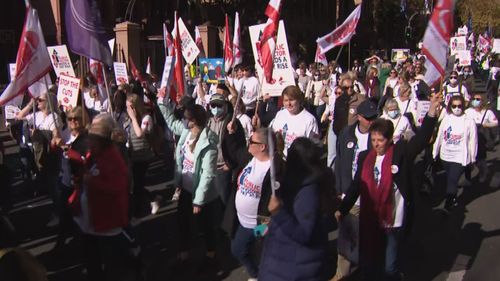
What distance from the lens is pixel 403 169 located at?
433 cm

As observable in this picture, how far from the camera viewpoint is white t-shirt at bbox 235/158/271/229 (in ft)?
14.2

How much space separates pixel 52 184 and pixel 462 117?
5.25m

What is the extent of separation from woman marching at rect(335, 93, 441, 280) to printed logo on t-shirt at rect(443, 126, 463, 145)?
3112mm

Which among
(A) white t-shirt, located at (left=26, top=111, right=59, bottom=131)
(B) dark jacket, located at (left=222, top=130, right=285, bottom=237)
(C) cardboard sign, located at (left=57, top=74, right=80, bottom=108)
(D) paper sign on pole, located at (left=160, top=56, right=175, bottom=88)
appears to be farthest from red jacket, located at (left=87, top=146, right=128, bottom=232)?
(D) paper sign on pole, located at (left=160, top=56, right=175, bottom=88)

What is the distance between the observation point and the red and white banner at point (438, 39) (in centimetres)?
534

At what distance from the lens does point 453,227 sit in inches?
265

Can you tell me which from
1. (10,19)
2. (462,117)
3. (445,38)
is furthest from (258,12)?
(445,38)

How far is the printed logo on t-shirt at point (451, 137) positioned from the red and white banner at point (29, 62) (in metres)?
5.01

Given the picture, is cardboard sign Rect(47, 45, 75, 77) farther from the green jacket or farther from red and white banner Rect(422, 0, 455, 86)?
red and white banner Rect(422, 0, 455, 86)

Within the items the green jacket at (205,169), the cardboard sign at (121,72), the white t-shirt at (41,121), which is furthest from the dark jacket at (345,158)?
the cardboard sign at (121,72)

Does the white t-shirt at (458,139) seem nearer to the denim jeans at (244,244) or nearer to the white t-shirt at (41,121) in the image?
the denim jeans at (244,244)

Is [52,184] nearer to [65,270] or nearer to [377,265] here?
[65,270]

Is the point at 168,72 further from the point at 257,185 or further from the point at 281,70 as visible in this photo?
the point at 257,185

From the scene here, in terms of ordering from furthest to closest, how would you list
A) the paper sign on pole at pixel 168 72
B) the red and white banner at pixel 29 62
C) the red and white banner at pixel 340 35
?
the red and white banner at pixel 340 35 < the paper sign on pole at pixel 168 72 < the red and white banner at pixel 29 62
